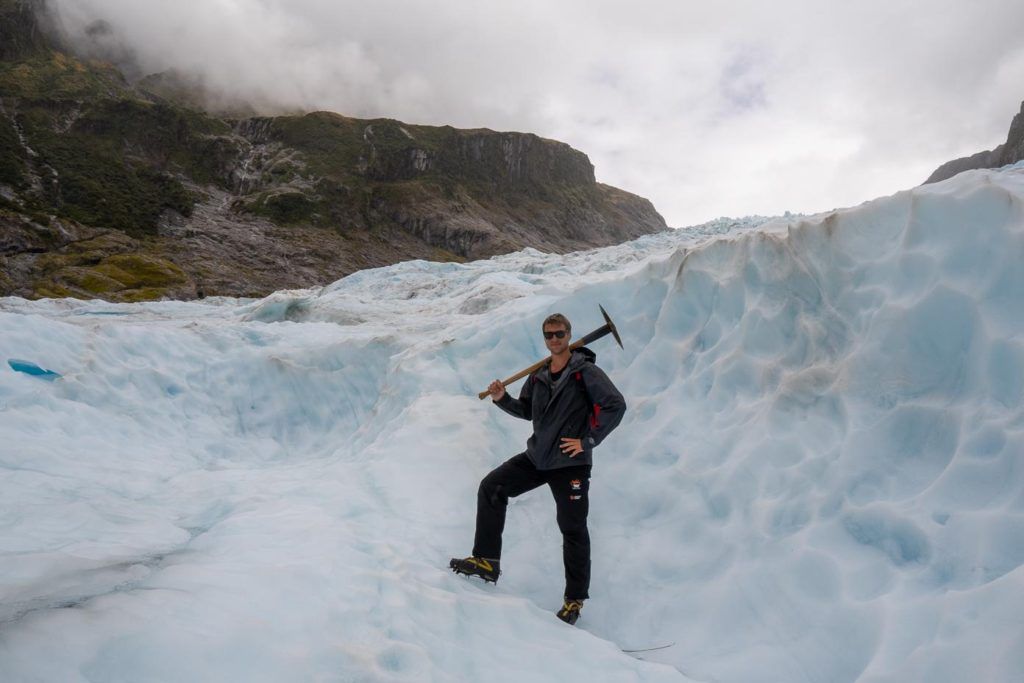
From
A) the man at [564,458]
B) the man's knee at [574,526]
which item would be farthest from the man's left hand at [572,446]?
the man's knee at [574,526]

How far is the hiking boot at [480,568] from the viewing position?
4246 millimetres

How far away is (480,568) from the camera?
4.24 m

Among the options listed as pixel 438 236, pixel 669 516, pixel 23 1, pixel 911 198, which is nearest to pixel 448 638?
pixel 669 516

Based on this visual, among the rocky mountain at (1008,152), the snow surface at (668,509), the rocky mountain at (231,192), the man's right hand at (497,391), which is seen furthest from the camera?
the rocky mountain at (1008,152)

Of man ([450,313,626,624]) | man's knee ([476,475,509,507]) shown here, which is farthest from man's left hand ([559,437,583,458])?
man's knee ([476,475,509,507])

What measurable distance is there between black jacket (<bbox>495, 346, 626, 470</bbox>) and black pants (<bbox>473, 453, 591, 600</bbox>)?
0.12 meters

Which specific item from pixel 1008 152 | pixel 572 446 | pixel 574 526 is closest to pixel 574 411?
pixel 572 446

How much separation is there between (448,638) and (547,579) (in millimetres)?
1441

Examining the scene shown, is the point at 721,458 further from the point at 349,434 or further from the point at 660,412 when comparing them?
the point at 349,434

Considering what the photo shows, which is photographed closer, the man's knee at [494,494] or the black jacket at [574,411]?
the black jacket at [574,411]

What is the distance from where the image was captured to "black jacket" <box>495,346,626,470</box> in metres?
3.93

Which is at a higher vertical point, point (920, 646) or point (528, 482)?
point (528, 482)

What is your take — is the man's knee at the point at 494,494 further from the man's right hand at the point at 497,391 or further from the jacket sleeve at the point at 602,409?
the jacket sleeve at the point at 602,409

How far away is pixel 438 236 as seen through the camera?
9581 cm
